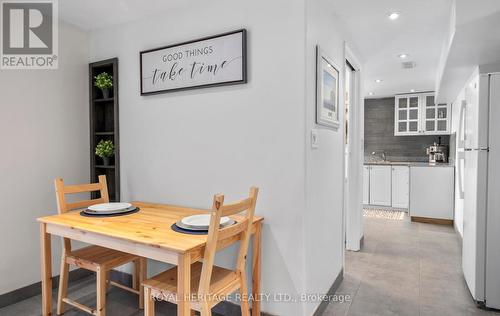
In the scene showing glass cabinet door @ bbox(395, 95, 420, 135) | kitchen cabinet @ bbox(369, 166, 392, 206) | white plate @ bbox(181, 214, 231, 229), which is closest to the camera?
white plate @ bbox(181, 214, 231, 229)

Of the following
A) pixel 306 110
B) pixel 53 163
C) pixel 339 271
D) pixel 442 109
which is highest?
pixel 442 109

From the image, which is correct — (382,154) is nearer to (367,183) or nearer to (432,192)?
(367,183)

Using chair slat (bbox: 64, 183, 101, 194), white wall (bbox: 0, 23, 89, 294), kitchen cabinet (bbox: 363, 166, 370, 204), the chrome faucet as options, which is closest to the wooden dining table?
chair slat (bbox: 64, 183, 101, 194)

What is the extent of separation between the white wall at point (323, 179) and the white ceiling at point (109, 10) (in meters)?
0.98

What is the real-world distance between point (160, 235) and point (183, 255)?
0.93 ft

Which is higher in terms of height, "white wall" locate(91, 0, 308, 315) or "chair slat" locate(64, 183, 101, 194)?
"white wall" locate(91, 0, 308, 315)

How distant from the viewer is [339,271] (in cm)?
279

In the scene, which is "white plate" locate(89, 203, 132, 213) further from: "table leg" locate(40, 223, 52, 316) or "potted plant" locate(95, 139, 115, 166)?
"potted plant" locate(95, 139, 115, 166)

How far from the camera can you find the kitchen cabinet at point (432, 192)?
4805 millimetres

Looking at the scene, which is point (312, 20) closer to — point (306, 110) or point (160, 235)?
point (306, 110)

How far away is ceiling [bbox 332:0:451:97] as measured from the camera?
2341 mm

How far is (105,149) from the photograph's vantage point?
283 centimetres

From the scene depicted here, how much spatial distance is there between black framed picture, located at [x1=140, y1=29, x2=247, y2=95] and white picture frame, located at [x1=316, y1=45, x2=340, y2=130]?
0.50 metres

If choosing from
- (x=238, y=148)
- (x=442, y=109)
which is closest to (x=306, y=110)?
(x=238, y=148)
